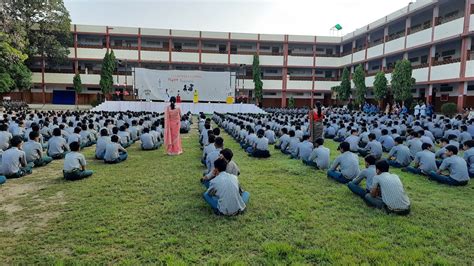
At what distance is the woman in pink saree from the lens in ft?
32.5

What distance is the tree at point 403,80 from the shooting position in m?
23.9

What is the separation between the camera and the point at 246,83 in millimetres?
40094

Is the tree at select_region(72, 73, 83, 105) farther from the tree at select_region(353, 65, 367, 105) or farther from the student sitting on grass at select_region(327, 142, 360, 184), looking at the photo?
the student sitting on grass at select_region(327, 142, 360, 184)

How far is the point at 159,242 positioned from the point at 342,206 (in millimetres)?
3003

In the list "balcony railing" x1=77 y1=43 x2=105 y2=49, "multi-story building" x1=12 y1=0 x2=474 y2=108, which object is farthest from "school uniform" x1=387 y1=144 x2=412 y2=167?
"balcony railing" x1=77 y1=43 x2=105 y2=49

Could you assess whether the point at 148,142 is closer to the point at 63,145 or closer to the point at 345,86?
the point at 63,145

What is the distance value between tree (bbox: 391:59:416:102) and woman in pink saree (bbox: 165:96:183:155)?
63.7 ft

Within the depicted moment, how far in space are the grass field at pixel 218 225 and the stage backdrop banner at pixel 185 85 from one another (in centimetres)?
2376

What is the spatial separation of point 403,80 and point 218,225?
75.8 feet

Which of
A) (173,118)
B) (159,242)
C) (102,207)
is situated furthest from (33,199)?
(173,118)

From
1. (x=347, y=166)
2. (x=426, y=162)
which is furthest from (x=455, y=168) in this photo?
(x=347, y=166)

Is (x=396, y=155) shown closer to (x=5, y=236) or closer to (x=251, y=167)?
(x=251, y=167)

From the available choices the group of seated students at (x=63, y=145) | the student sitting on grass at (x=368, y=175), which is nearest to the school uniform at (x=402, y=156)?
the student sitting on grass at (x=368, y=175)

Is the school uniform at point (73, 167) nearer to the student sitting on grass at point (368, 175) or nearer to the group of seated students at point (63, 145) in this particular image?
the group of seated students at point (63, 145)
